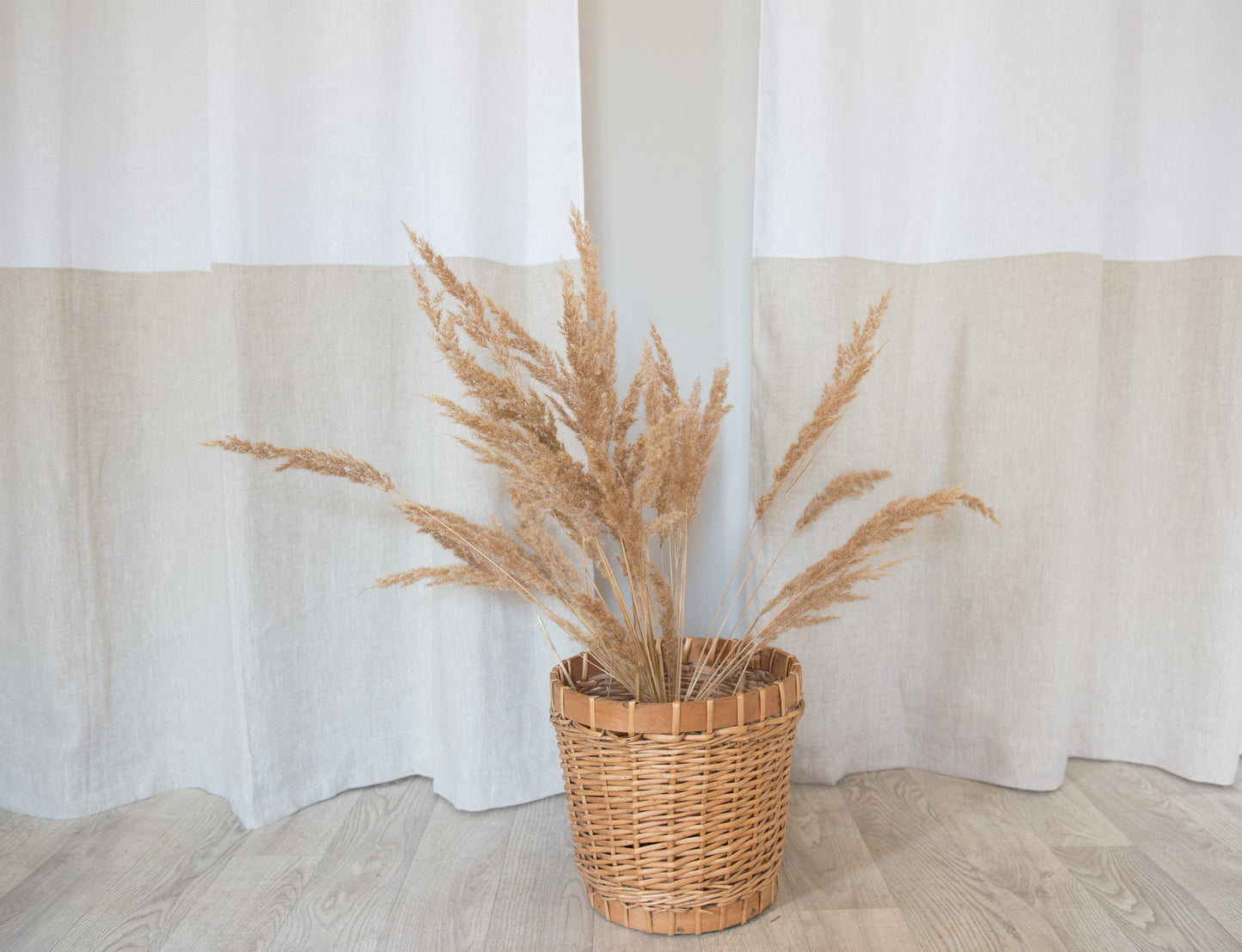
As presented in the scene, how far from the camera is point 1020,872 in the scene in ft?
4.43

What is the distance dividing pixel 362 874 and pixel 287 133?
1170mm

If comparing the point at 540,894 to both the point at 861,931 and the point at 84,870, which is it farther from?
the point at 84,870

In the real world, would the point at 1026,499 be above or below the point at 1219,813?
above

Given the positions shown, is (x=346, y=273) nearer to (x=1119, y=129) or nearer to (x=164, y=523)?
(x=164, y=523)

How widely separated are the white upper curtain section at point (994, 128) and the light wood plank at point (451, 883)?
1.09 metres

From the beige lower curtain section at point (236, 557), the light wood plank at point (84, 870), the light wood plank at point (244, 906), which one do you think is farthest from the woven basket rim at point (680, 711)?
the light wood plank at point (84, 870)

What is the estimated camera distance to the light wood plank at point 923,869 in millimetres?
1200

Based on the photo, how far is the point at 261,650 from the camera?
4.90 feet

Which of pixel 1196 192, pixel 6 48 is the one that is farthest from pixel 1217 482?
pixel 6 48

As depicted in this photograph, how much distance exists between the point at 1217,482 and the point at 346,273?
1.60 meters

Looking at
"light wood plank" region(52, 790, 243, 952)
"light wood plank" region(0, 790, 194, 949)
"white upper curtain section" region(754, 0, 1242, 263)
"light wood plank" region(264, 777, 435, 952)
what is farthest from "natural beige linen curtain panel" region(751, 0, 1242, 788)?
"light wood plank" region(0, 790, 194, 949)

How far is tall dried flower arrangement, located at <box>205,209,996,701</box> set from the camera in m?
1.09

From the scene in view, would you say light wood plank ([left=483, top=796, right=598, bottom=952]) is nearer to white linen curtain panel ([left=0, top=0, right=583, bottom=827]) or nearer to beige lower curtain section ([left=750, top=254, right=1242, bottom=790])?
white linen curtain panel ([left=0, top=0, right=583, bottom=827])

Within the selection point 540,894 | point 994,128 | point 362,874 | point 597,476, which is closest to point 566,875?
point 540,894
